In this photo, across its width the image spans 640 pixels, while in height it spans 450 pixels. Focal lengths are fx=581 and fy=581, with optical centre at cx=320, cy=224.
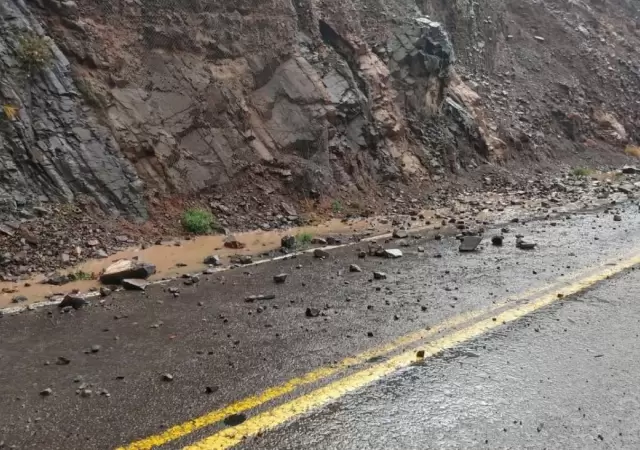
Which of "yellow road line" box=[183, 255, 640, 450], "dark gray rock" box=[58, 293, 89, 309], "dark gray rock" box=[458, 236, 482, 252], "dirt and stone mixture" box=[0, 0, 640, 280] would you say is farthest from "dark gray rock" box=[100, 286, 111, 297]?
"dark gray rock" box=[458, 236, 482, 252]

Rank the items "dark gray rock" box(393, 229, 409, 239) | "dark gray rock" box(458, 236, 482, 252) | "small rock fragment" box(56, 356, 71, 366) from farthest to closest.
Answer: "dark gray rock" box(393, 229, 409, 239), "dark gray rock" box(458, 236, 482, 252), "small rock fragment" box(56, 356, 71, 366)

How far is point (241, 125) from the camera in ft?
34.2

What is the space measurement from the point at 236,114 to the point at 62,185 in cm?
348

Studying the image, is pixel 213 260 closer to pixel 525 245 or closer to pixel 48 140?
pixel 48 140

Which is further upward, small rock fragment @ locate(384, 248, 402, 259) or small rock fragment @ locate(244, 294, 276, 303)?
small rock fragment @ locate(244, 294, 276, 303)

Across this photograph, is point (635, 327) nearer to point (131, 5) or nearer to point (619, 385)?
point (619, 385)

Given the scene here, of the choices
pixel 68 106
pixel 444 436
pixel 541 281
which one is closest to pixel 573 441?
pixel 444 436

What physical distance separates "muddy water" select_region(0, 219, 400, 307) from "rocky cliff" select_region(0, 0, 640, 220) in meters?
1.06

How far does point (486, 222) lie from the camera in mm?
10383

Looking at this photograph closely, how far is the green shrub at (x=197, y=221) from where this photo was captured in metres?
8.69

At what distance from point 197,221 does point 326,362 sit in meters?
5.10

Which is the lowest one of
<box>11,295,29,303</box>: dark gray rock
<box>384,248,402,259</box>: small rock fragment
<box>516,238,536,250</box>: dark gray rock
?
<box>516,238,536,250</box>: dark gray rock

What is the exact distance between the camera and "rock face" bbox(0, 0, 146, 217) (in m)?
7.74

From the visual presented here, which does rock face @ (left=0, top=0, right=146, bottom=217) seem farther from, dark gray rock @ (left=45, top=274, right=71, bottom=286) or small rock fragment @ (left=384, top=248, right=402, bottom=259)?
small rock fragment @ (left=384, top=248, right=402, bottom=259)
